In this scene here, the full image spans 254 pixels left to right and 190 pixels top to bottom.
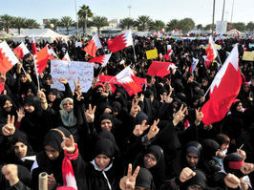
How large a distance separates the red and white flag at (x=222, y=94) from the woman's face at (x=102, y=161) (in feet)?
4.67

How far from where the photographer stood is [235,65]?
13.4ft

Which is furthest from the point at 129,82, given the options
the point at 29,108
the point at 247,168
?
the point at 247,168

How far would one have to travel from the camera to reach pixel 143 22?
224 feet

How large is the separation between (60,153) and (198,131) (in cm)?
180

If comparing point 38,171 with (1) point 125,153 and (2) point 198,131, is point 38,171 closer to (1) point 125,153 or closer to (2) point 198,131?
(1) point 125,153

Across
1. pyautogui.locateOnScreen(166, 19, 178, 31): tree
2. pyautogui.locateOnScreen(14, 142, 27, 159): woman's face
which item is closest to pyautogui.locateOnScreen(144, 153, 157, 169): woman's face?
pyautogui.locateOnScreen(14, 142, 27, 159): woman's face

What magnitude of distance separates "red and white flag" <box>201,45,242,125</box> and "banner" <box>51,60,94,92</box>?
232 centimetres

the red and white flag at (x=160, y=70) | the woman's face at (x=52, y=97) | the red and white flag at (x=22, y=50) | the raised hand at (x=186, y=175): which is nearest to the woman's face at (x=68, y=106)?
the woman's face at (x=52, y=97)

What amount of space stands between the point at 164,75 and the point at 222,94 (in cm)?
400

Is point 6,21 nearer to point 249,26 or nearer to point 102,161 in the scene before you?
point 249,26

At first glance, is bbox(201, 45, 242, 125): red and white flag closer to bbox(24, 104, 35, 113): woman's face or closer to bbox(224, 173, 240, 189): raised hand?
bbox(224, 173, 240, 189): raised hand

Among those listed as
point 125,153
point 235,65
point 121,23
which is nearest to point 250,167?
point 125,153

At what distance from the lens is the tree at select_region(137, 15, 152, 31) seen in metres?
68.0

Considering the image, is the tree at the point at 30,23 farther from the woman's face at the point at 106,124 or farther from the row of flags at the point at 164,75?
the woman's face at the point at 106,124
